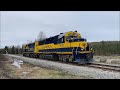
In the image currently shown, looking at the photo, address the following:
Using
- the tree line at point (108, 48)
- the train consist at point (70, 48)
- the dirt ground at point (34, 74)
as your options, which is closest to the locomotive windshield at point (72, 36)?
the train consist at point (70, 48)

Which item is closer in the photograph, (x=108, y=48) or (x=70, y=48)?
(x=70, y=48)

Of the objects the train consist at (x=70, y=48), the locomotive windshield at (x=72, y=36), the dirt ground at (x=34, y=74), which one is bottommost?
the dirt ground at (x=34, y=74)

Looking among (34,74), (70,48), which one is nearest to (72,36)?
(70,48)

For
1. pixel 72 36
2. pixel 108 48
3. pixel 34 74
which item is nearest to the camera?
pixel 34 74

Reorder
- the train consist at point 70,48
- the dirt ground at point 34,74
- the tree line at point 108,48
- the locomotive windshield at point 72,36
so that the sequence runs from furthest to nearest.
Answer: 1. the tree line at point 108,48
2. the locomotive windshield at point 72,36
3. the train consist at point 70,48
4. the dirt ground at point 34,74

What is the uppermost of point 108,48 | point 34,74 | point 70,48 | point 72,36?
point 72,36

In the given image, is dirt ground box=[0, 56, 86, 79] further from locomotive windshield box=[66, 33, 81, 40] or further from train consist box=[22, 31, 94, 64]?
locomotive windshield box=[66, 33, 81, 40]

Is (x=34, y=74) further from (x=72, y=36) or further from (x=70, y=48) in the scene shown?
(x=72, y=36)

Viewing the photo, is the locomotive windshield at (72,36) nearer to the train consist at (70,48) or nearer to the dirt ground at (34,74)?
the train consist at (70,48)

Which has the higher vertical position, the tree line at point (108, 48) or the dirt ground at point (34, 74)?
the tree line at point (108, 48)

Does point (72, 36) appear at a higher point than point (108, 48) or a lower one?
higher
